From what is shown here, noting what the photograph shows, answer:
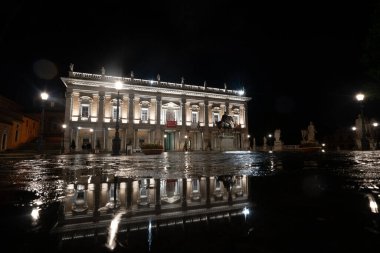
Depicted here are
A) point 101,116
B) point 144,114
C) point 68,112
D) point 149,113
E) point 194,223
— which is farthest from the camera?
point 149,113

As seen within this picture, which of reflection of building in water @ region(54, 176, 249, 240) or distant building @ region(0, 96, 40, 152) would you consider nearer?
reflection of building in water @ region(54, 176, 249, 240)

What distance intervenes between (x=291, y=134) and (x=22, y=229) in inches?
2536

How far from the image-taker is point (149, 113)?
131ft

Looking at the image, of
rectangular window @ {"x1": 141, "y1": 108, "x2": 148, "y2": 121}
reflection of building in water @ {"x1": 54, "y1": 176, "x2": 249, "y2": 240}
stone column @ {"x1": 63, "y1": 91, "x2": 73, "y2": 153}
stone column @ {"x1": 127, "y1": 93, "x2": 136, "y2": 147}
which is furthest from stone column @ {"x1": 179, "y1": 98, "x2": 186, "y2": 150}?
reflection of building in water @ {"x1": 54, "y1": 176, "x2": 249, "y2": 240}

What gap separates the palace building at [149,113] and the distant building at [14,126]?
5778 mm

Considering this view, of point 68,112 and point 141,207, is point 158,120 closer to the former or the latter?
point 68,112

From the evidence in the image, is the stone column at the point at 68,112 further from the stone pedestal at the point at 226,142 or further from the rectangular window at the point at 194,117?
the stone pedestal at the point at 226,142

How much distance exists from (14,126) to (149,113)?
62.4 ft

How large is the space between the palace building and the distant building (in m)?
5.78

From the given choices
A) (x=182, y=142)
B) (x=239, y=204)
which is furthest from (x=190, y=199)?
(x=182, y=142)

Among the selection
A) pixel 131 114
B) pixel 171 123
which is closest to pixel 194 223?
pixel 131 114

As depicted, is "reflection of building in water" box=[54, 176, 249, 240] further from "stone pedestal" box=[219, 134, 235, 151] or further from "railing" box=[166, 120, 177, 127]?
"stone pedestal" box=[219, 134, 235, 151]

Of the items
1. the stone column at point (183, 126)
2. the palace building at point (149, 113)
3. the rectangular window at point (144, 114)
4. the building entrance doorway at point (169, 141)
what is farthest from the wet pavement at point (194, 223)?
the building entrance doorway at point (169, 141)

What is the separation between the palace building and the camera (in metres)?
35.1
